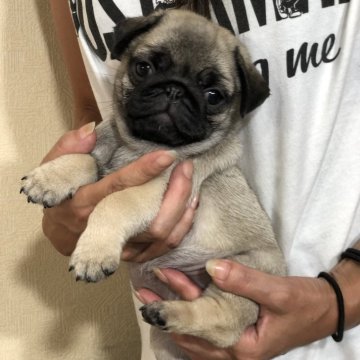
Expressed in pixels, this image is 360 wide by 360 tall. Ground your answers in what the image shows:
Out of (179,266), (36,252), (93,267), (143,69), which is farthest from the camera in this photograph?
(36,252)

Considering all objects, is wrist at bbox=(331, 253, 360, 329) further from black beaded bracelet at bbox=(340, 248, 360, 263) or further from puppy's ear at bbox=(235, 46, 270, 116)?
puppy's ear at bbox=(235, 46, 270, 116)

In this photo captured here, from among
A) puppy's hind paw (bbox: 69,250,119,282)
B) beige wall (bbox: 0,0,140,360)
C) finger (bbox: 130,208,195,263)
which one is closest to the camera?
puppy's hind paw (bbox: 69,250,119,282)

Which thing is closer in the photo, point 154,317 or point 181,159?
point 154,317

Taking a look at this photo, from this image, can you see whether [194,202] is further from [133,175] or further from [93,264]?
[93,264]

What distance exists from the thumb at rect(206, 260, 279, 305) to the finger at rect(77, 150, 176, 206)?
24 cm

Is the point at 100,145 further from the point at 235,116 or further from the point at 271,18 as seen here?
the point at 271,18

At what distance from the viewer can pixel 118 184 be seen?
1175 mm

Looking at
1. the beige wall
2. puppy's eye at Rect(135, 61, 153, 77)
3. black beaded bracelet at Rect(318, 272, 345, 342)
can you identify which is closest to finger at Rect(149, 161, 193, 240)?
puppy's eye at Rect(135, 61, 153, 77)

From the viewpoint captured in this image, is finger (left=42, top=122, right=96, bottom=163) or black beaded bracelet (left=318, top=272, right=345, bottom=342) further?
finger (left=42, top=122, right=96, bottom=163)

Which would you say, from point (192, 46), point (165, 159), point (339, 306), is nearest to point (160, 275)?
point (165, 159)

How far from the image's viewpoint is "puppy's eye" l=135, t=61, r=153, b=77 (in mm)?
1188

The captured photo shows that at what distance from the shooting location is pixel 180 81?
1145mm

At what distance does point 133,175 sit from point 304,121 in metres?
0.41

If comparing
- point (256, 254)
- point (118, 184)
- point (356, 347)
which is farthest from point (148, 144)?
point (356, 347)
